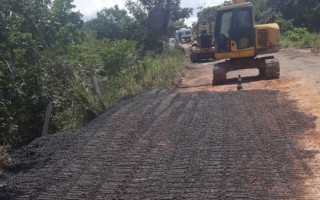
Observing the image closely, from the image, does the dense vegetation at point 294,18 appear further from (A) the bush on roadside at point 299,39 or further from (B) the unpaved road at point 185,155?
(B) the unpaved road at point 185,155

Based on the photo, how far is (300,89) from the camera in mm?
11461

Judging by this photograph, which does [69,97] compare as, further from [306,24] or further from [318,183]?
[306,24]

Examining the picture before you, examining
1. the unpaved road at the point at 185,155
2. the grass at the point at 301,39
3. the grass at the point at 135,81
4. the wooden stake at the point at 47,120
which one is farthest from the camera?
the grass at the point at 301,39

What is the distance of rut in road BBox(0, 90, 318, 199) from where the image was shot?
529 centimetres

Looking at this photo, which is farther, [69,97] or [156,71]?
[156,71]

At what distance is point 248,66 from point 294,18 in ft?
71.1

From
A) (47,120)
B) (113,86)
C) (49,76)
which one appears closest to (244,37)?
(113,86)

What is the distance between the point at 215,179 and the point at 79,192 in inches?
69.5

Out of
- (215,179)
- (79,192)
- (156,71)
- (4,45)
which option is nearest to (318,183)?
(215,179)

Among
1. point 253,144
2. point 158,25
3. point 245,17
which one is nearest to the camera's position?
point 253,144

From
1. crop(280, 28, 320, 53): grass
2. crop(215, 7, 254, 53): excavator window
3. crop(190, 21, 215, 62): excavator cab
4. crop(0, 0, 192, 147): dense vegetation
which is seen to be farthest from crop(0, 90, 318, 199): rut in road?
crop(190, 21, 215, 62): excavator cab

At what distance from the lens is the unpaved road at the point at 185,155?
5.29 metres

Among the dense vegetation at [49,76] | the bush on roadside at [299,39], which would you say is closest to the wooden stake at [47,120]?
the dense vegetation at [49,76]

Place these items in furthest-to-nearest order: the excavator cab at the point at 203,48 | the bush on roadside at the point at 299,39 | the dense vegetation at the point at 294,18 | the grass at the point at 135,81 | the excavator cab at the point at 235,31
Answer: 1. the dense vegetation at the point at 294,18
2. the bush on roadside at the point at 299,39
3. the excavator cab at the point at 203,48
4. the excavator cab at the point at 235,31
5. the grass at the point at 135,81
